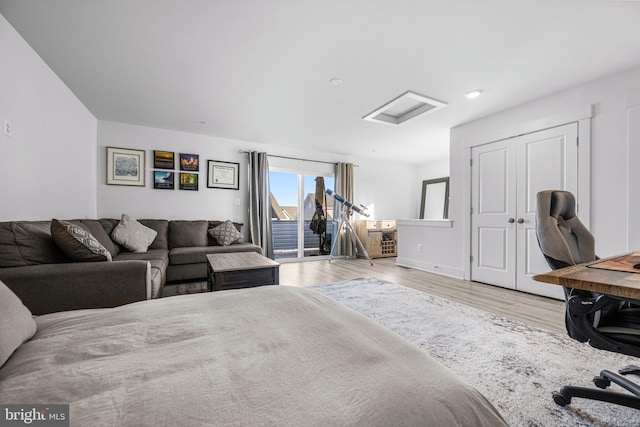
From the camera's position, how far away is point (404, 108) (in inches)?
143

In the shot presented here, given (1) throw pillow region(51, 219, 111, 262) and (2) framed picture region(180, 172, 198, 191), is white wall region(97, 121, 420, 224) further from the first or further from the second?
(1) throw pillow region(51, 219, 111, 262)

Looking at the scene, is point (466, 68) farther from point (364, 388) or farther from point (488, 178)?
point (364, 388)

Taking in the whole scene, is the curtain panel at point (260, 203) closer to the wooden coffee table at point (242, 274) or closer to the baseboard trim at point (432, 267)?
the wooden coffee table at point (242, 274)

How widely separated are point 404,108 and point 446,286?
2.51 metres

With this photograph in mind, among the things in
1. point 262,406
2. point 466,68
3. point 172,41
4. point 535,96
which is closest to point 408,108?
point 466,68

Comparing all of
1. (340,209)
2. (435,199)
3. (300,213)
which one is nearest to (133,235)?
(300,213)

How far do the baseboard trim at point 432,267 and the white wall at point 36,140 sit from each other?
4.96 meters

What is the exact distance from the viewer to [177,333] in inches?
31.5

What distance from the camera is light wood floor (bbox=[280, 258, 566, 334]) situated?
2439 mm

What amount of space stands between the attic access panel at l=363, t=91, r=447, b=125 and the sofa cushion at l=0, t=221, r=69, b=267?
3523 mm

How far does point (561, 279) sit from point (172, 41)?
2914 mm

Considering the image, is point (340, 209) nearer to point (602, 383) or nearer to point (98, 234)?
point (98, 234)

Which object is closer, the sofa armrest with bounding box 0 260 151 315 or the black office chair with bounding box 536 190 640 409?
the black office chair with bounding box 536 190 640 409

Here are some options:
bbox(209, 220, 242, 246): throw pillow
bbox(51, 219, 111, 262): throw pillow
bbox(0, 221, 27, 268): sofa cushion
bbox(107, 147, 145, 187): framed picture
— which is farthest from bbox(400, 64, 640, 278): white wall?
bbox(107, 147, 145, 187): framed picture
